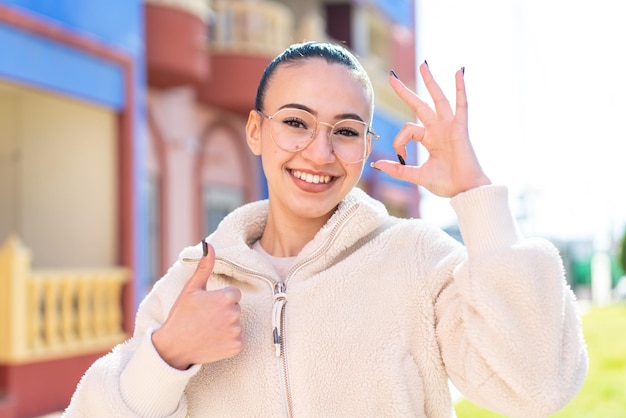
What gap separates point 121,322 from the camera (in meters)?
7.28

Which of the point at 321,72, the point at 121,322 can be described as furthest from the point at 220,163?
→ the point at 321,72

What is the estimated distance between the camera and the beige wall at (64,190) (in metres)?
7.52

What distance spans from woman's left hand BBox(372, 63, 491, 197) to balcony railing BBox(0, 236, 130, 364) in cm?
484

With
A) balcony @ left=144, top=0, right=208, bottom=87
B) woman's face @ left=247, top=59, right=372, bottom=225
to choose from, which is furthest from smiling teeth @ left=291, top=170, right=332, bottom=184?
balcony @ left=144, top=0, right=208, bottom=87

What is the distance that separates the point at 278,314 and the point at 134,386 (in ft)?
1.12

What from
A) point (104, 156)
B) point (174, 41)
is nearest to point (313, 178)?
point (104, 156)

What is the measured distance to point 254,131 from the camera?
6.84 feet

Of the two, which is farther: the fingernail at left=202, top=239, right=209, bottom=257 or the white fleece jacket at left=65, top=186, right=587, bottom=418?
the fingernail at left=202, top=239, right=209, bottom=257

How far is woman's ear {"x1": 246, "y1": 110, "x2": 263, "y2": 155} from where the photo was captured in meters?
2.05

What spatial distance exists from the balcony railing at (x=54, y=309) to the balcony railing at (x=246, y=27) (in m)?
3.35

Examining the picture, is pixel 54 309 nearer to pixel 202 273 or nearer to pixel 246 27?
pixel 246 27

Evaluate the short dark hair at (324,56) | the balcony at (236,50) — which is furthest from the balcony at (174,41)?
the short dark hair at (324,56)

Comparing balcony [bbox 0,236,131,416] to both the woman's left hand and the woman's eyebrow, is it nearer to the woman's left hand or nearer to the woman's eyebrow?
the woman's eyebrow

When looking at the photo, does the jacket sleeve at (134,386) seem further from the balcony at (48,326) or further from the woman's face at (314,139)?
the balcony at (48,326)
